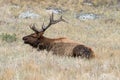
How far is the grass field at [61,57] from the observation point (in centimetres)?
755

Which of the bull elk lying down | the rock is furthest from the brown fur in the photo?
the rock

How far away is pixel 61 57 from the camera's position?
36.0 feet

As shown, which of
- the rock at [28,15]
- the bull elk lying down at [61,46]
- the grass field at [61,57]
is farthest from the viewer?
the rock at [28,15]

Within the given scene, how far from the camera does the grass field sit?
297 inches

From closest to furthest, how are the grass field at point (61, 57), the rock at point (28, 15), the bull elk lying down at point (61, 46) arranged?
the grass field at point (61, 57) → the bull elk lying down at point (61, 46) → the rock at point (28, 15)

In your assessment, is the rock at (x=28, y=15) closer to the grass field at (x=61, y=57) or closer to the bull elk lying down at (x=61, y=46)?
the grass field at (x=61, y=57)

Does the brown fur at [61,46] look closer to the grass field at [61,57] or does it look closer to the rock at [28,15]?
the grass field at [61,57]

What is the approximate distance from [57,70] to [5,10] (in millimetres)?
22111

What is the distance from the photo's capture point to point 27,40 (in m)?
13.8

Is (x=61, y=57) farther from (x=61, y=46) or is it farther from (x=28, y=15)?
(x=28, y=15)

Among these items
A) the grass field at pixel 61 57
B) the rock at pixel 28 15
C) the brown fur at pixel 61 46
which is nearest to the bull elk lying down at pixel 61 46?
the brown fur at pixel 61 46

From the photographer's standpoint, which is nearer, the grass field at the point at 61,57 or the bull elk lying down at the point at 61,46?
the grass field at the point at 61,57

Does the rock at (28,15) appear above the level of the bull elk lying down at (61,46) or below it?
below

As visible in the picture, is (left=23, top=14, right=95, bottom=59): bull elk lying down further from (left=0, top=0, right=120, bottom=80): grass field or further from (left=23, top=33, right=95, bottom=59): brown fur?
(left=0, top=0, right=120, bottom=80): grass field
